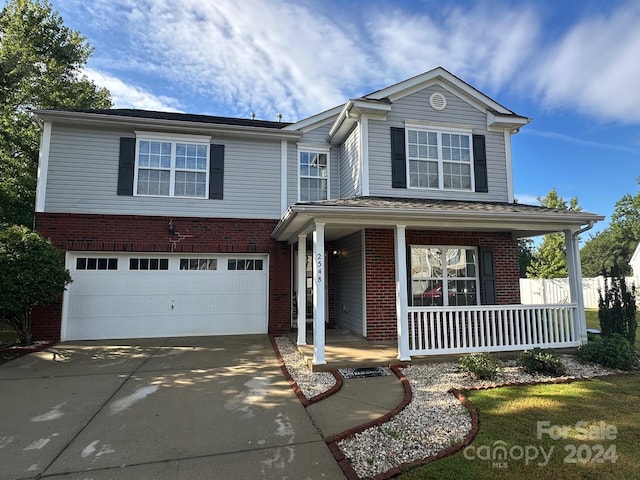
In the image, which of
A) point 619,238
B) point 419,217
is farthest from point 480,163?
point 619,238

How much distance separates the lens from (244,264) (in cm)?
970

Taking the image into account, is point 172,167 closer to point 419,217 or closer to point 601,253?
point 419,217

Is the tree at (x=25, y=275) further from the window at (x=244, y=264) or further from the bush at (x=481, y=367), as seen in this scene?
the bush at (x=481, y=367)

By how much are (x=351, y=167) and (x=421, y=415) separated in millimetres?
6689

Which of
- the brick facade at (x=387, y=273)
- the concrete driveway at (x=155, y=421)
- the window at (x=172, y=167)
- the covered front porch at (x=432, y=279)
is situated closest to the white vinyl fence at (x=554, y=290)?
the brick facade at (x=387, y=273)

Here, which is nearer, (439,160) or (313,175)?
(439,160)

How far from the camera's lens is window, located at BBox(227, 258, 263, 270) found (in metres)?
9.59

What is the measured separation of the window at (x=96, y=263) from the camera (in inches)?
347

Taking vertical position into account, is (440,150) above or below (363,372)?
above

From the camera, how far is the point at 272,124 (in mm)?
11344

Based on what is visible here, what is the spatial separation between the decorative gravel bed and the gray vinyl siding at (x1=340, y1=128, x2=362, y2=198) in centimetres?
455

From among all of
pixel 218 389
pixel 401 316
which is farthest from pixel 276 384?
pixel 401 316

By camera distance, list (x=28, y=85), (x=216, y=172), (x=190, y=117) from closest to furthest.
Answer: (x=216, y=172)
(x=190, y=117)
(x=28, y=85)

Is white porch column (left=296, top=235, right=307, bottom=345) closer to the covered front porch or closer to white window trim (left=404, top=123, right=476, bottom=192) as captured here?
the covered front porch
